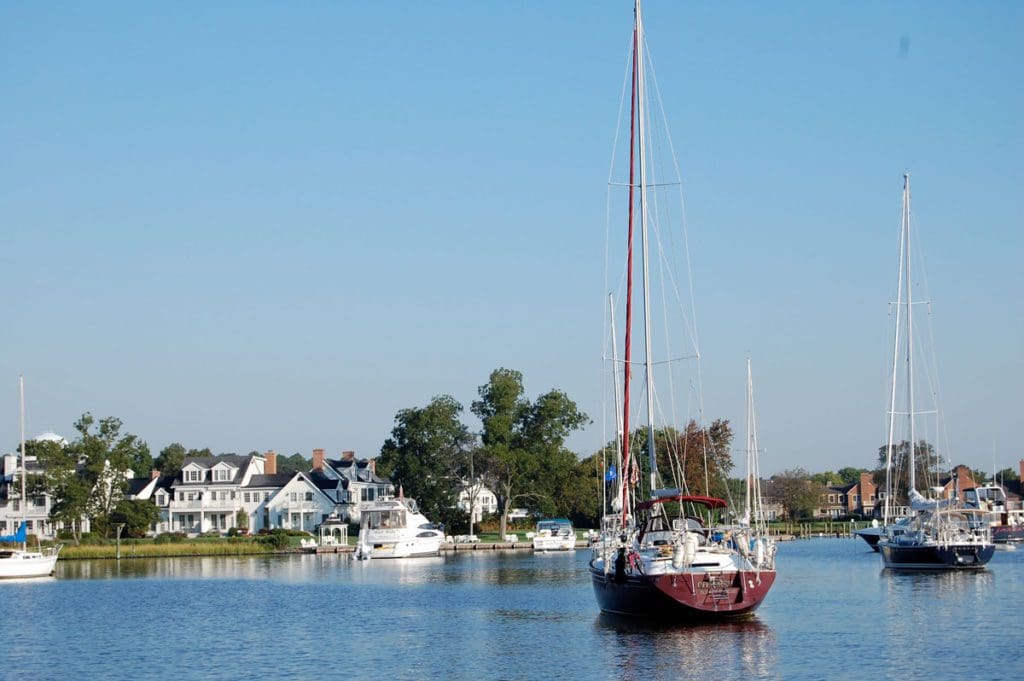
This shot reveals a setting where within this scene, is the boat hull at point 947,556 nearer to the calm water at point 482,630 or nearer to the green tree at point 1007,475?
the calm water at point 482,630

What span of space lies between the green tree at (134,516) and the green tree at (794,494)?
81121 mm

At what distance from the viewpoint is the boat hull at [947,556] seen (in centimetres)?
→ 6819

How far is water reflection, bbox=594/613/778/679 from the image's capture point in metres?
35.2

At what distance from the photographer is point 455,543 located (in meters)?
111

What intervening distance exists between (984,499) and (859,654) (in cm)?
8304

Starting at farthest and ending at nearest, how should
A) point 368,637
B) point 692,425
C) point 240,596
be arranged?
point 692,425 → point 240,596 → point 368,637

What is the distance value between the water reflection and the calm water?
0.28 ft

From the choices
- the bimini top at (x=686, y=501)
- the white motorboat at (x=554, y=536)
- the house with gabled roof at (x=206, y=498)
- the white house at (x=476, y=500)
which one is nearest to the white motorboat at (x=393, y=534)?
the white motorboat at (x=554, y=536)

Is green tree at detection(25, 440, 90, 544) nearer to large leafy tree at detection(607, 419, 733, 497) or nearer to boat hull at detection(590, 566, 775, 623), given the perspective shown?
large leafy tree at detection(607, 419, 733, 497)

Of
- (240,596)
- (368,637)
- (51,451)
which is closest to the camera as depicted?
(368,637)

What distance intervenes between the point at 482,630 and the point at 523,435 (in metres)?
76.8

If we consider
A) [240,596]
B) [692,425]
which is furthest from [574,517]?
[240,596]

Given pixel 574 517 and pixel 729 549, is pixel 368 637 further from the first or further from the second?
pixel 574 517

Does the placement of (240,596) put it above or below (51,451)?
below
